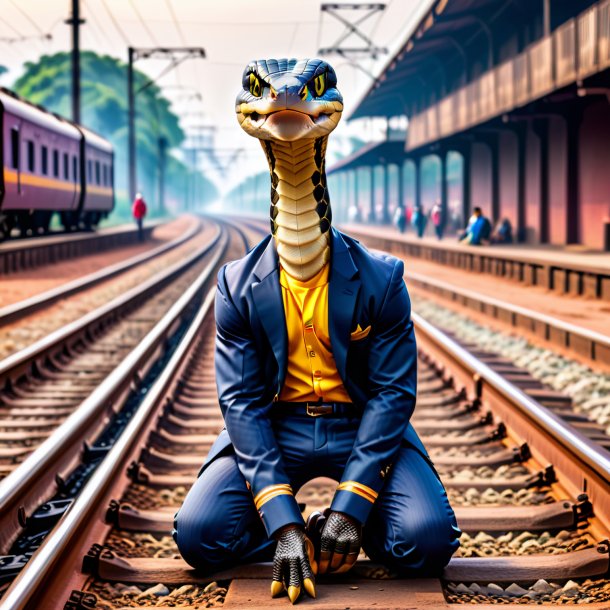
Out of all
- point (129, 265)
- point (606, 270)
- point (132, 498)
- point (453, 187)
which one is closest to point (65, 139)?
point (129, 265)

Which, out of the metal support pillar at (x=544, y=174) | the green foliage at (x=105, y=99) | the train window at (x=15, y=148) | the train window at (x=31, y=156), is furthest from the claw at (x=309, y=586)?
the green foliage at (x=105, y=99)

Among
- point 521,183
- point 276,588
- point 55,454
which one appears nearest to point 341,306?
point 276,588

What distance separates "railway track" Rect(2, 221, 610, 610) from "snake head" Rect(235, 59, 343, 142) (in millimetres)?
1433

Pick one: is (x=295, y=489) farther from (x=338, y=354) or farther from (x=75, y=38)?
(x=75, y=38)

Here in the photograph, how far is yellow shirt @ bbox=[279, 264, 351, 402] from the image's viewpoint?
3.30 metres

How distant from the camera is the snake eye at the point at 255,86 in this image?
9.81ft

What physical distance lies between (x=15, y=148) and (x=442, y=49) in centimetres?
1863

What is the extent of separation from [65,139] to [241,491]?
23.6m

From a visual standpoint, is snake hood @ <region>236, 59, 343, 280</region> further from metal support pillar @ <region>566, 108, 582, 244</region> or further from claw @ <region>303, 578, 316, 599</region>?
metal support pillar @ <region>566, 108, 582, 244</region>

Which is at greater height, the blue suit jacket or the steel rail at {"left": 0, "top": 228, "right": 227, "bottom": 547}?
the blue suit jacket

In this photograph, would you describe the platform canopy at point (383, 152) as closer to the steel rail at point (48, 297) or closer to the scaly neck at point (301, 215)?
the steel rail at point (48, 297)

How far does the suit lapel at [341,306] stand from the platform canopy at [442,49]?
22568 millimetres

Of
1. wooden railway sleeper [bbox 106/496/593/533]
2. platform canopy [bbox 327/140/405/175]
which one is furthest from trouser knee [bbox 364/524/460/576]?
platform canopy [bbox 327/140/405/175]

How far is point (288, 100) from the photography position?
289 centimetres
